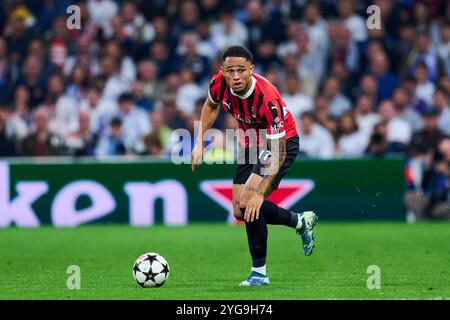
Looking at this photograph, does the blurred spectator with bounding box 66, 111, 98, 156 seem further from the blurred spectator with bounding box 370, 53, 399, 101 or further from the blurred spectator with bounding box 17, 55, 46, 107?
the blurred spectator with bounding box 370, 53, 399, 101

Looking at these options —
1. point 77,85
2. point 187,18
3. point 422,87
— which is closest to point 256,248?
point 422,87

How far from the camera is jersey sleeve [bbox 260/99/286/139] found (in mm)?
9500

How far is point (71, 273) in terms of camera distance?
34.6 feet

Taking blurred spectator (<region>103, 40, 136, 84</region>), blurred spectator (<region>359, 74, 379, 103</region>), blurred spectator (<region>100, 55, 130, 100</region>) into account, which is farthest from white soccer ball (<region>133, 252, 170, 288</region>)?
blurred spectator (<region>103, 40, 136, 84</region>)

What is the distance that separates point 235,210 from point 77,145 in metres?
8.55

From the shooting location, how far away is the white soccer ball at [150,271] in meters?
9.33

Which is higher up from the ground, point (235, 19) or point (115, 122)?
point (235, 19)

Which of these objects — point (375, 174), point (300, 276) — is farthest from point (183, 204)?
point (300, 276)

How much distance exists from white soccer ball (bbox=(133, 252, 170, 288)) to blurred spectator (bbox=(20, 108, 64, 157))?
8.76m

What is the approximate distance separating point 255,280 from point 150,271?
0.92 m

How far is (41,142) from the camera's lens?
704 inches

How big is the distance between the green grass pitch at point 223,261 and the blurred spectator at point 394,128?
1.54 metres

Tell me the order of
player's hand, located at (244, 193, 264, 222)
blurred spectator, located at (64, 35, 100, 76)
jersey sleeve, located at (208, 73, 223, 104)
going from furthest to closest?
1. blurred spectator, located at (64, 35, 100, 76)
2. jersey sleeve, located at (208, 73, 223, 104)
3. player's hand, located at (244, 193, 264, 222)
